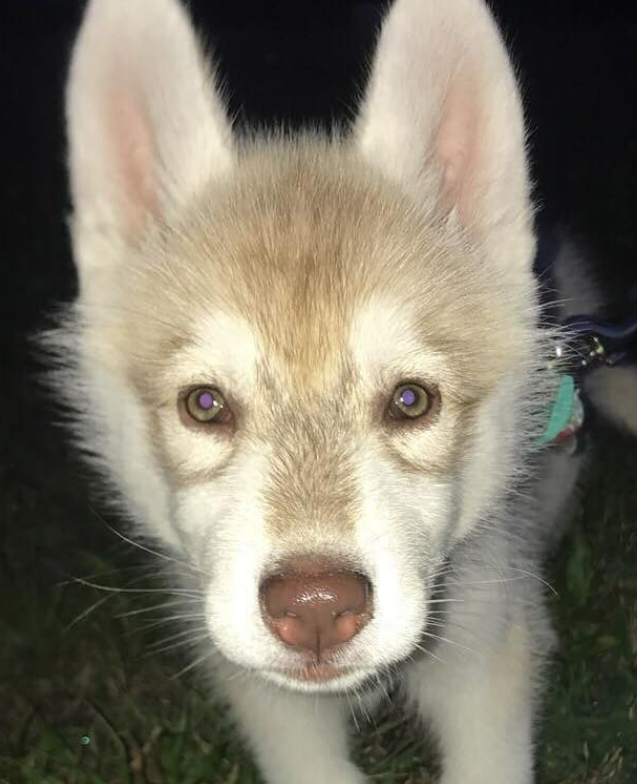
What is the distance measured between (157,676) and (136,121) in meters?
1.78

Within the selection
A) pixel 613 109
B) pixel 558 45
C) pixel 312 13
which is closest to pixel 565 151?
pixel 613 109

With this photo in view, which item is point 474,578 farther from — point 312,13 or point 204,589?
point 312,13

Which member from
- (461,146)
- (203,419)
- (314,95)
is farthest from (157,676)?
(314,95)

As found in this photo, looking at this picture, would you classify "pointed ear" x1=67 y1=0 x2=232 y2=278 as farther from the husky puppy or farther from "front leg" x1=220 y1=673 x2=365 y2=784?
"front leg" x1=220 y1=673 x2=365 y2=784


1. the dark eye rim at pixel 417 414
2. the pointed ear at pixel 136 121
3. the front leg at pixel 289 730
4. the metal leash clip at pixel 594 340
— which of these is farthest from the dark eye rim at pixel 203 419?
the metal leash clip at pixel 594 340

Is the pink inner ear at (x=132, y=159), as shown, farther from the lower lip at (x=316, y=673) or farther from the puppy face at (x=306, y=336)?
the lower lip at (x=316, y=673)

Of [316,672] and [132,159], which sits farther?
[132,159]

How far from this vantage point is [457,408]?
239 centimetres

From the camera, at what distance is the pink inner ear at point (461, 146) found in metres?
2.51

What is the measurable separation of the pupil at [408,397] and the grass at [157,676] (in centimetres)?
133

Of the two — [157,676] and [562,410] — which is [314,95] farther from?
[562,410]

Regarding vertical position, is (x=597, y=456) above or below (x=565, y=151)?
below

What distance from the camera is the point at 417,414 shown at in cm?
233

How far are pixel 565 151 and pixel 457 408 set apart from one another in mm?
5770
